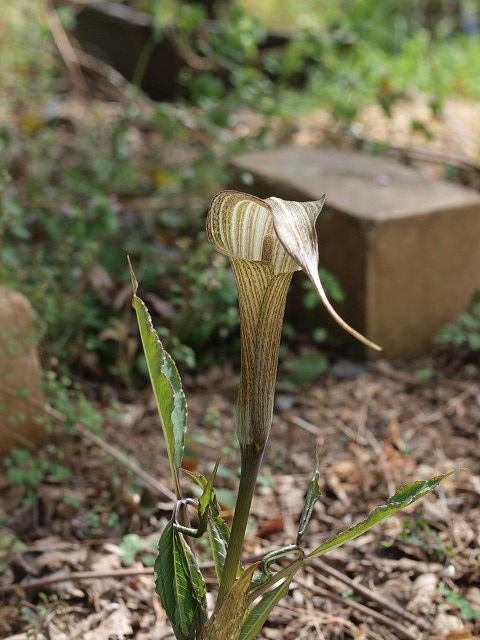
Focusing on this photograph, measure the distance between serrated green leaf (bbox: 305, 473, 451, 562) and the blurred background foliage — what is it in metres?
1.12

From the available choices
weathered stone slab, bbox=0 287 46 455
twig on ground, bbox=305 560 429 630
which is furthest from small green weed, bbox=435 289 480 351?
weathered stone slab, bbox=0 287 46 455

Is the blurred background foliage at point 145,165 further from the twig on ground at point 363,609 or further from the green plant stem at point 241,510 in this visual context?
the green plant stem at point 241,510

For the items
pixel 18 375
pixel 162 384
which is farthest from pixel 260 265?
pixel 18 375

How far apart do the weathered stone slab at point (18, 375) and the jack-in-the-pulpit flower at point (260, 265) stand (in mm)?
1148

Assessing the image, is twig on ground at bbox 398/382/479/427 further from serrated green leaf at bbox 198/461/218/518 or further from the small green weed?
serrated green leaf at bbox 198/461/218/518

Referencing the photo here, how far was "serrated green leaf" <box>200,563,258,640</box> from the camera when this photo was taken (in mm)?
1376

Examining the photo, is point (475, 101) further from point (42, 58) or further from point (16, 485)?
point (16, 485)

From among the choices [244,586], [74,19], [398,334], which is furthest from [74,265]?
[74,19]

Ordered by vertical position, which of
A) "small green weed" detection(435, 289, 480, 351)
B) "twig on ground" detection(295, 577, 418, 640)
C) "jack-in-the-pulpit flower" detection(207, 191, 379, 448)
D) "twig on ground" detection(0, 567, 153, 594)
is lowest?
"twig on ground" detection(0, 567, 153, 594)

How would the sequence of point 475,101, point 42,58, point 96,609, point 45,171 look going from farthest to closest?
point 475,101, point 42,58, point 45,171, point 96,609

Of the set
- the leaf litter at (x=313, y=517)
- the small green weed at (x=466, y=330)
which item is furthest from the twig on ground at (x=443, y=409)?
the small green weed at (x=466, y=330)

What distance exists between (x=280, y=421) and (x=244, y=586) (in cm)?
143

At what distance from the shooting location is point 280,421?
2787mm

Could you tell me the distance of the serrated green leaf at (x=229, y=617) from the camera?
1.38m
